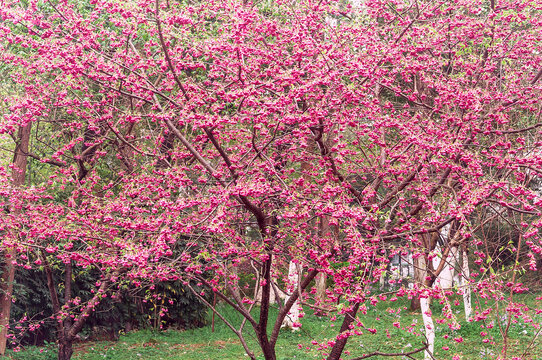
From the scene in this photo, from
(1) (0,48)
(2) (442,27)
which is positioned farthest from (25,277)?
(2) (442,27)

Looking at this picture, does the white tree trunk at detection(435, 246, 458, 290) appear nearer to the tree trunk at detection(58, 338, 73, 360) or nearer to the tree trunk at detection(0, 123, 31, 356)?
the tree trunk at detection(58, 338, 73, 360)

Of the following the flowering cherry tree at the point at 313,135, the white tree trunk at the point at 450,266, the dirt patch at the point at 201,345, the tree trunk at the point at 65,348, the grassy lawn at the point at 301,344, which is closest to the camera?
the white tree trunk at the point at 450,266

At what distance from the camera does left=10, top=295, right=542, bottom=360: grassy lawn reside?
10.7m

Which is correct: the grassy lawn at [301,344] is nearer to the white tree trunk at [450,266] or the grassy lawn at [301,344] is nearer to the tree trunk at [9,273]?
the tree trunk at [9,273]

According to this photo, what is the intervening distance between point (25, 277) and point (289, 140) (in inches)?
351

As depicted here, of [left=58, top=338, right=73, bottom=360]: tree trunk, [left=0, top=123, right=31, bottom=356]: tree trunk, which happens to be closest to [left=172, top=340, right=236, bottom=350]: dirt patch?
[left=0, top=123, right=31, bottom=356]: tree trunk

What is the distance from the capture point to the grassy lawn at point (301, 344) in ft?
35.0

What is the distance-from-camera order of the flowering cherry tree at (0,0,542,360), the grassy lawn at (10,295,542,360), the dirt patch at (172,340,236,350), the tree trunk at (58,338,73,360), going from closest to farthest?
the flowering cherry tree at (0,0,542,360) → the tree trunk at (58,338,73,360) → the grassy lawn at (10,295,542,360) → the dirt patch at (172,340,236,350)

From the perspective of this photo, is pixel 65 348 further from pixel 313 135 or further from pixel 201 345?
pixel 313 135

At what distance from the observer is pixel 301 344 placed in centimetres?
1004

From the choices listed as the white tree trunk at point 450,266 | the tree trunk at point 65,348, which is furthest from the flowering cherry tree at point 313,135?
the tree trunk at point 65,348

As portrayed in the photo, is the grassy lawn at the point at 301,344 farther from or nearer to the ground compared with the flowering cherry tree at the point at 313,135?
nearer to the ground

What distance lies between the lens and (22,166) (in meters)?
10.5

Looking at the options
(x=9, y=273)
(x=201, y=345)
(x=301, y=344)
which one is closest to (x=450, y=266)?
(x=301, y=344)
